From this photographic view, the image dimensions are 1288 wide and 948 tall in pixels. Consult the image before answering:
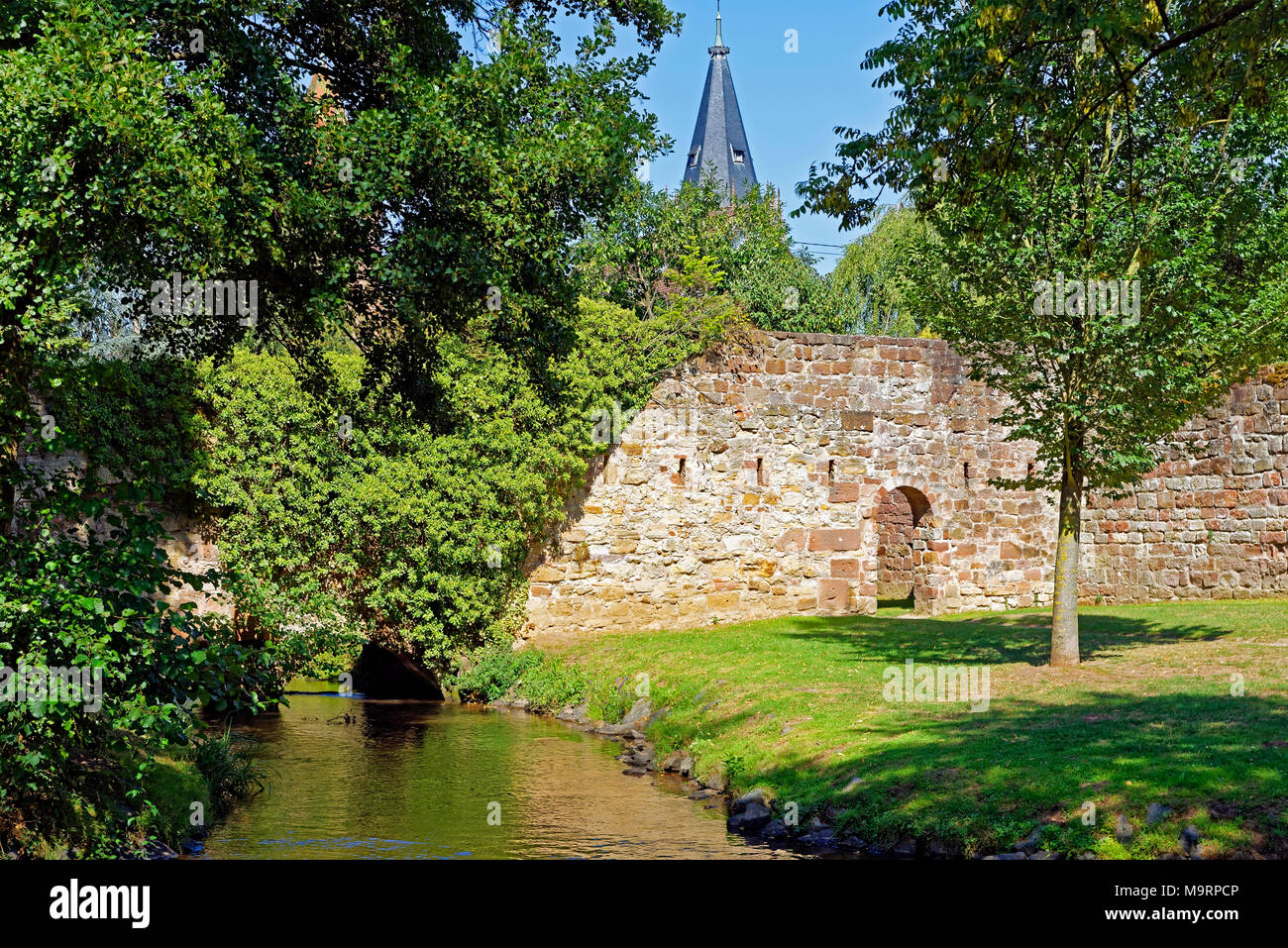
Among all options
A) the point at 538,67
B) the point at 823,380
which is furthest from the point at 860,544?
the point at 538,67

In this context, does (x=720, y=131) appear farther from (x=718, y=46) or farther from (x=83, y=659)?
(x=83, y=659)

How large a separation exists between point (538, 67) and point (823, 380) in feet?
32.6

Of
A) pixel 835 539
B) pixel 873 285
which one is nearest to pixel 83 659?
pixel 835 539

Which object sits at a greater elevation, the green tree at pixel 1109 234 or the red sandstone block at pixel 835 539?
the green tree at pixel 1109 234

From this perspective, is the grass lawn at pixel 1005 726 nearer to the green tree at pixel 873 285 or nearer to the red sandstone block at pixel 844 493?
the red sandstone block at pixel 844 493

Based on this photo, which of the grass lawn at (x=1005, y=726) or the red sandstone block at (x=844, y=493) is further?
the red sandstone block at (x=844, y=493)

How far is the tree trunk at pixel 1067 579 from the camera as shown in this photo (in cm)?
1201

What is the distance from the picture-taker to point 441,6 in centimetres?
1035

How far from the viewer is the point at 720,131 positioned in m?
58.1

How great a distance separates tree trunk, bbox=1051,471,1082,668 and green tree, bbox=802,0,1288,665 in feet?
0.05

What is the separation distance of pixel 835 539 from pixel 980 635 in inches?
139

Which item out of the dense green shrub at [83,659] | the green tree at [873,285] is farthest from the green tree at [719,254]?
the dense green shrub at [83,659]

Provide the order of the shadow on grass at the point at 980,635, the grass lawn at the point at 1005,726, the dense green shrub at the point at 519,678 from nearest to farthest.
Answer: the grass lawn at the point at 1005,726, the shadow on grass at the point at 980,635, the dense green shrub at the point at 519,678

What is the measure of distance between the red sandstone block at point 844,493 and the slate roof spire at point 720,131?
4057cm
